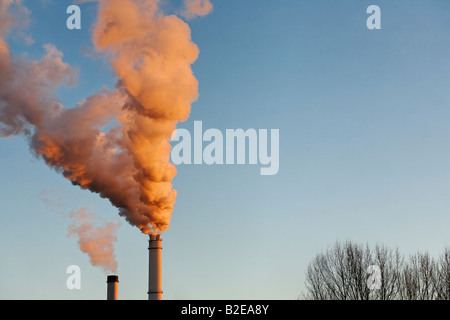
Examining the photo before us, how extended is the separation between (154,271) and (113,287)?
3222 mm

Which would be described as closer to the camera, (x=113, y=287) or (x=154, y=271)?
(x=154, y=271)

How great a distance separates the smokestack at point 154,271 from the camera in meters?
37.8

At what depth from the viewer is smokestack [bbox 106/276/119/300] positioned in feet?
129

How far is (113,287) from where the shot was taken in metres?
39.5

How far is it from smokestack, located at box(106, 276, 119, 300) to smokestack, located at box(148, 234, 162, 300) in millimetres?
2690

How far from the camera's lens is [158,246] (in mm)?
39188

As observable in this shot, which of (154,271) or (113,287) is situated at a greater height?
(154,271)

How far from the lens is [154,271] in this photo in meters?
38.1

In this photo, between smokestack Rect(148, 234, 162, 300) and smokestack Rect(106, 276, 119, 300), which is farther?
smokestack Rect(106, 276, 119, 300)
